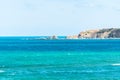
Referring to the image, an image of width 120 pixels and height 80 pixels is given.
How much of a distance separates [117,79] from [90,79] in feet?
13.1

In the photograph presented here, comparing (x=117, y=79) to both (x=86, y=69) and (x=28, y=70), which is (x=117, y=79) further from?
(x=28, y=70)

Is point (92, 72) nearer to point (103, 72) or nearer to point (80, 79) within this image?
point (103, 72)

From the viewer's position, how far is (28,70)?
78.6 metres

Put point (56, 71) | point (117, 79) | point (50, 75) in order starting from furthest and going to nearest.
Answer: point (56, 71) < point (50, 75) < point (117, 79)

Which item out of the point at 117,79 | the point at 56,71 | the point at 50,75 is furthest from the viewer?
the point at 56,71

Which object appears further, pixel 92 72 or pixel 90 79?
pixel 92 72

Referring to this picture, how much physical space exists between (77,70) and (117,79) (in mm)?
13748

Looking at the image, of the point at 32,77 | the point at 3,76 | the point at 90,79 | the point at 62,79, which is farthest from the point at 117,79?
the point at 3,76

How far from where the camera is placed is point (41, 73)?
73438 millimetres

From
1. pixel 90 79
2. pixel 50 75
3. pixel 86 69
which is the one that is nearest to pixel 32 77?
pixel 50 75

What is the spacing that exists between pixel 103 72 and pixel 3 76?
670 inches

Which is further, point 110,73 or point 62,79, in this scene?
point 110,73

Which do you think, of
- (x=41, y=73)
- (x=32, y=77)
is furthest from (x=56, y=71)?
(x=32, y=77)

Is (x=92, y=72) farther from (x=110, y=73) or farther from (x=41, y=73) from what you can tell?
(x=41, y=73)
